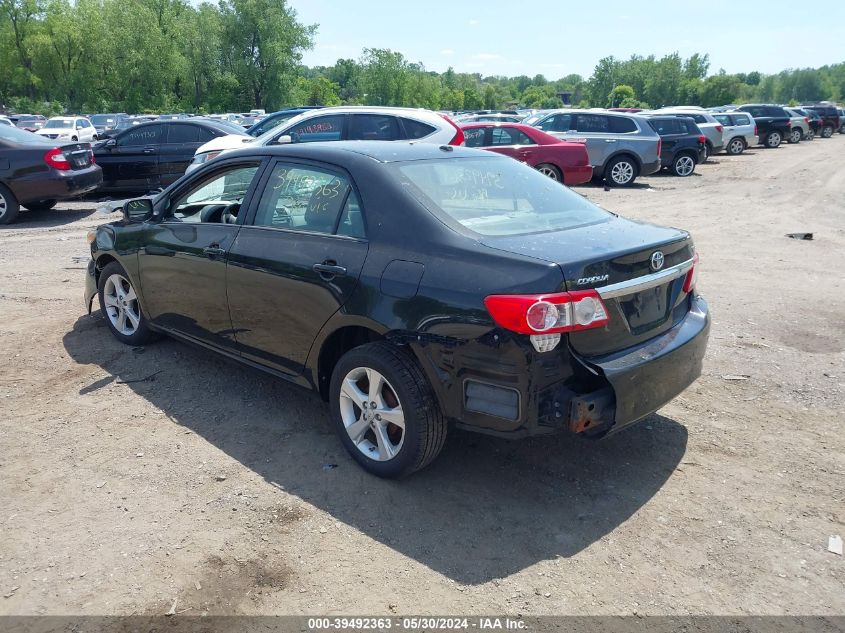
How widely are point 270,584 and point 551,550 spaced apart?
1236 millimetres

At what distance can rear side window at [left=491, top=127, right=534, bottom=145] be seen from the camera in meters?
15.9

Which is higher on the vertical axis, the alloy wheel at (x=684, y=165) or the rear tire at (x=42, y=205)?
the alloy wheel at (x=684, y=165)

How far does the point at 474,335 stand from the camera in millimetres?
3266

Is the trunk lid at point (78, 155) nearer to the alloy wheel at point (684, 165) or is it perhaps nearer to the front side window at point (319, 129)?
the front side window at point (319, 129)

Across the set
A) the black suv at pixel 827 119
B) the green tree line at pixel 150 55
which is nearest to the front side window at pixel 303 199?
the black suv at pixel 827 119

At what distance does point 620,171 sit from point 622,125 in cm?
119

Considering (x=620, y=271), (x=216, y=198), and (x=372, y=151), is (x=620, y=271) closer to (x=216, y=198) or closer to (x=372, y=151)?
(x=372, y=151)

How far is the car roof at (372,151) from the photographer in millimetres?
4148

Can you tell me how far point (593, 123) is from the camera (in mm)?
18734

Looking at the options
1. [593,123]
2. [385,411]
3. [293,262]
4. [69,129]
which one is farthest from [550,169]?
[69,129]

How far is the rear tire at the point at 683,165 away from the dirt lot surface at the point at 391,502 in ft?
55.9

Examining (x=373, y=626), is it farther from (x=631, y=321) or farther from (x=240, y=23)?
(x=240, y=23)

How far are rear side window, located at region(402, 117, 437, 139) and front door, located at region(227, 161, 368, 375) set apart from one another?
21.9 feet

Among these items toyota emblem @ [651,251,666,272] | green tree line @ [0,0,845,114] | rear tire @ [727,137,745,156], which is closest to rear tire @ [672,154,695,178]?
rear tire @ [727,137,745,156]
